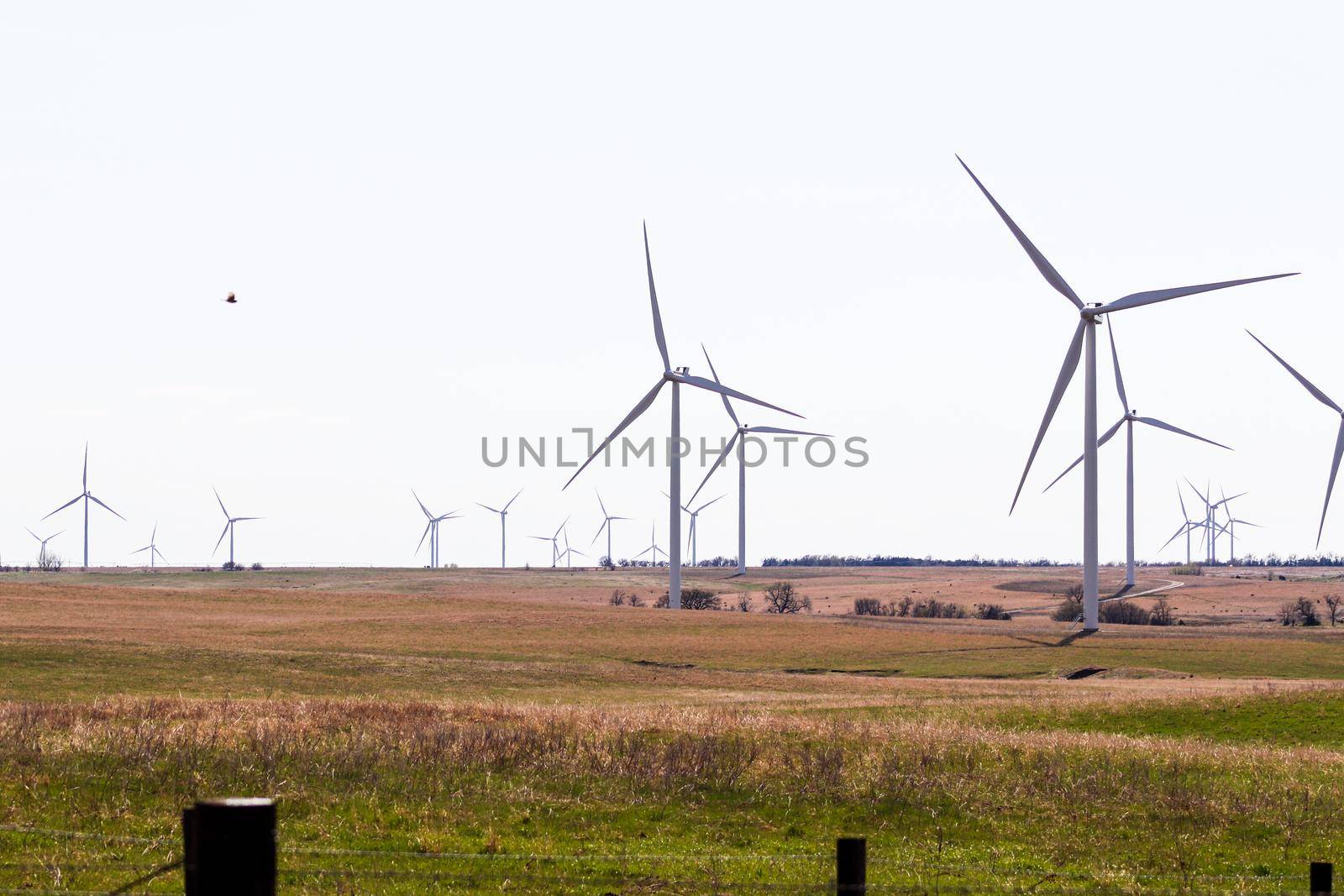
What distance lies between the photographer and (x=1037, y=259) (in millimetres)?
78312

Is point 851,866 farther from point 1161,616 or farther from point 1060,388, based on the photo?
point 1161,616

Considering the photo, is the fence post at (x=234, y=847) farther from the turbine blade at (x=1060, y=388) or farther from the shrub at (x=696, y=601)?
the shrub at (x=696, y=601)

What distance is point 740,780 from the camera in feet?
61.7

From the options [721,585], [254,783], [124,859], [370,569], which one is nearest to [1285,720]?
[254,783]

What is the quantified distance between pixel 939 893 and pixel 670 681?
1336 inches

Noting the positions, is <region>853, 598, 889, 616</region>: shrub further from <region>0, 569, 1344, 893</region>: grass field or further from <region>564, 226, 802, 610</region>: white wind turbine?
<region>0, 569, 1344, 893</region>: grass field

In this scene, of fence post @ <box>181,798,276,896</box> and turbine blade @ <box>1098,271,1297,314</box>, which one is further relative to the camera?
turbine blade @ <box>1098,271,1297,314</box>

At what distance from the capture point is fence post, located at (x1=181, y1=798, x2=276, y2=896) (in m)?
5.47

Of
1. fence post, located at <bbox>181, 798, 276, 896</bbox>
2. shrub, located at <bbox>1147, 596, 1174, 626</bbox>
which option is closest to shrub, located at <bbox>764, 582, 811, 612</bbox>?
shrub, located at <bbox>1147, 596, 1174, 626</bbox>

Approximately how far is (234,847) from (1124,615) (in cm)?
9873

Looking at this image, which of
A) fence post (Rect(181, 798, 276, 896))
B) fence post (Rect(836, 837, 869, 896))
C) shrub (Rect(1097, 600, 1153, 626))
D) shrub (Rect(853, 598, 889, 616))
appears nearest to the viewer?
fence post (Rect(181, 798, 276, 896))

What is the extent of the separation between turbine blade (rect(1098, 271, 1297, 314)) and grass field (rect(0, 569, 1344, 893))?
2989 cm

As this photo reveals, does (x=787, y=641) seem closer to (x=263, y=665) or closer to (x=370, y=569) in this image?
(x=263, y=665)

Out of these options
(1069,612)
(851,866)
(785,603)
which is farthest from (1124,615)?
(851,866)
